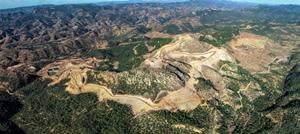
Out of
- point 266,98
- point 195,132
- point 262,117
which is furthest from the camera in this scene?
point 266,98

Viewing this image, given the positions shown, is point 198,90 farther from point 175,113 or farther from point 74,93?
point 74,93

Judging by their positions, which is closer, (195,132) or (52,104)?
(195,132)

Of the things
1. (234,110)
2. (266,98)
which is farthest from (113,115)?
(266,98)

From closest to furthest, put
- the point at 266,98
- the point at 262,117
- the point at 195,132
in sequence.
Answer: the point at 195,132
the point at 262,117
the point at 266,98

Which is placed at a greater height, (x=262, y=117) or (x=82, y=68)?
(x=82, y=68)

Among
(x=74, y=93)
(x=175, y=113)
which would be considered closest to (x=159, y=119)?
(x=175, y=113)

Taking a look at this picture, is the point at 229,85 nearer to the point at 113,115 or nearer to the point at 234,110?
the point at 234,110

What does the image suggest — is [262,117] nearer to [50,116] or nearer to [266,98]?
[266,98]

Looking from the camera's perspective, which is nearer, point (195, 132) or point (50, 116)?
Answer: point (195, 132)

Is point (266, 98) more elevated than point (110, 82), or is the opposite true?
point (110, 82)
